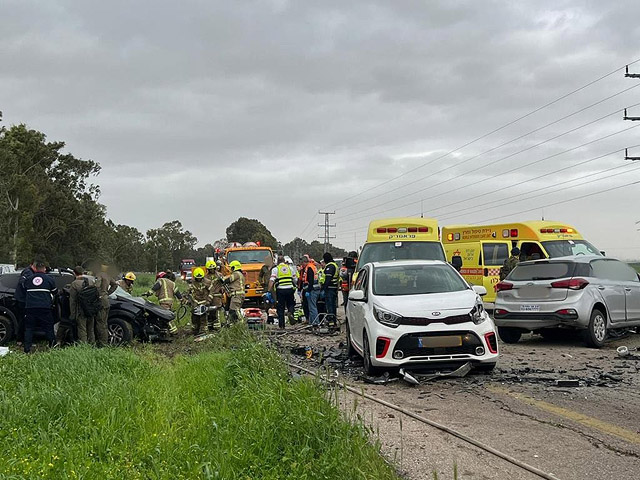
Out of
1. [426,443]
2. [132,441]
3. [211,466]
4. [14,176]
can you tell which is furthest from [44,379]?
[14,176]

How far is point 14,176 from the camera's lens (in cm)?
4956

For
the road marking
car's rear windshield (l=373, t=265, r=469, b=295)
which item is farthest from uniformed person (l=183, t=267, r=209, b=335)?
the road marking

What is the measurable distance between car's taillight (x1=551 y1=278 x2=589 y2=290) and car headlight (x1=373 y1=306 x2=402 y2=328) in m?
4.36

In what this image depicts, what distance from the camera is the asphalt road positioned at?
16.6ft

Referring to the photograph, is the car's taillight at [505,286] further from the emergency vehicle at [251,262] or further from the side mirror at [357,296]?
the emergency vehicle at [251,262]

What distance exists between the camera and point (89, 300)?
1292cm

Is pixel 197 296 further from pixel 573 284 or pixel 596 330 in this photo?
pixel 596 330

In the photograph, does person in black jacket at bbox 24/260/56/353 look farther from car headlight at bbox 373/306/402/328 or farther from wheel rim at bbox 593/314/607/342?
wheel rim at bbox 593/314/607/342

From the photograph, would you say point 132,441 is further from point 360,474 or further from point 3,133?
point 3,133

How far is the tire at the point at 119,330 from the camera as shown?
45.7 feet

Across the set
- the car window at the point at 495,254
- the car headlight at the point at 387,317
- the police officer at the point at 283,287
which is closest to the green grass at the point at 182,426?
the car headlight at the point at 387,317

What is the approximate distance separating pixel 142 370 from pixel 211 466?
182 inches

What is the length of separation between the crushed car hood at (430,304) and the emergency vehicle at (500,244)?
30.3 feet

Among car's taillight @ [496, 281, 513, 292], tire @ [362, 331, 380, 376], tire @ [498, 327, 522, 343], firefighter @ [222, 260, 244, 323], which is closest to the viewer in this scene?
tire @ [362, 331, 380, 376]
